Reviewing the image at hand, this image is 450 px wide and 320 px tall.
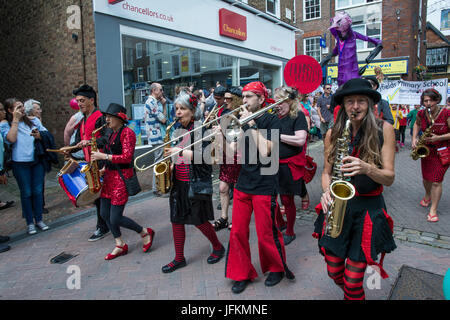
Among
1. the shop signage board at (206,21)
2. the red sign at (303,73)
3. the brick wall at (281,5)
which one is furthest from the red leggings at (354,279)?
the brick wall at (281,5)

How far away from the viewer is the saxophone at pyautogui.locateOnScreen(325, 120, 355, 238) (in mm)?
2055

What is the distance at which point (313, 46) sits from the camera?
25125 mm

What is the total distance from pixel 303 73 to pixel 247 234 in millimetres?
2153

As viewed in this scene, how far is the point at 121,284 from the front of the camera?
131 inches

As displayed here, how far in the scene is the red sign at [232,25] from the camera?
11180 millimetres

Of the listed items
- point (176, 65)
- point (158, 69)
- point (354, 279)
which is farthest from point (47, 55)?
point (354, 279)

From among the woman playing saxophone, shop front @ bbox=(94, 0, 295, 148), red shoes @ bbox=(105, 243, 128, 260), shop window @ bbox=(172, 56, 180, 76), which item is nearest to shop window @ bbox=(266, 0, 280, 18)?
shop front @ bbox=(94, 0, 295, 148)

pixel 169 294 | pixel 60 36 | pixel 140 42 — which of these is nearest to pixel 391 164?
pixel 169 294

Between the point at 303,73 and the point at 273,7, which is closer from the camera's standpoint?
the point at 303,73

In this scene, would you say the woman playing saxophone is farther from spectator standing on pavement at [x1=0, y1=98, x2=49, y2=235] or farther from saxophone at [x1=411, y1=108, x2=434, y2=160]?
spectator standing on pavement at [x1=0, y1=98, x2=49, y2=235]

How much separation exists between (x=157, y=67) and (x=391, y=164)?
28.6 ft

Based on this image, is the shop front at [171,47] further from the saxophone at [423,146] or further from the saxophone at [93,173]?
the saxophone at [423,146]

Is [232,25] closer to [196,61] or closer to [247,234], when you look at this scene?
[196,61]
